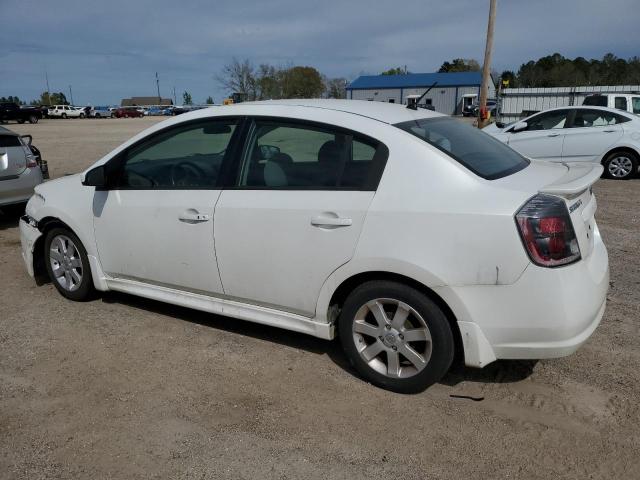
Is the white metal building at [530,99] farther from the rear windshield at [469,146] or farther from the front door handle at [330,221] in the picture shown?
the front door handle at [330,221]

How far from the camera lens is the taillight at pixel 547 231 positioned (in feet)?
8.73

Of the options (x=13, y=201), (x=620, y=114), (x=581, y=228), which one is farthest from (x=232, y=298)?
(x=620, y=114)

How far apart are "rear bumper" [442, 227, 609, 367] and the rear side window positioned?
284 inches

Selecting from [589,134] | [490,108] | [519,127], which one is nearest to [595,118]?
[589,134]

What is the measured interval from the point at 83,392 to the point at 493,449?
2.44 m

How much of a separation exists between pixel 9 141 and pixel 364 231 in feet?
22.5

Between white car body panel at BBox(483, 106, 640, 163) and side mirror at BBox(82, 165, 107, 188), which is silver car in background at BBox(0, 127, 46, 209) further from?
white car body panel at BBox(483, 106, 640, 163)

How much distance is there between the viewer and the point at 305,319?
3396 mm

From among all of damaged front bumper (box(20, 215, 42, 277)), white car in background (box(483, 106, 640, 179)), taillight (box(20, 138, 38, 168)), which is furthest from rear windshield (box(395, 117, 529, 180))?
white car in background (box(483, 106, 640, 179))

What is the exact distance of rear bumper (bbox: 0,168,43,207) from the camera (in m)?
7.41

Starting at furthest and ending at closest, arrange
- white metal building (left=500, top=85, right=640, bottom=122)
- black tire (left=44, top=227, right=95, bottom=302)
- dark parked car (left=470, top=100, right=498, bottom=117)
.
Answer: dark parked car (left=470, top=100, right=498, bottom=117), white metal building (left=500, top=85, right=640, bottom=122), black tire (left=44, top=227, right=95, bottom=302)

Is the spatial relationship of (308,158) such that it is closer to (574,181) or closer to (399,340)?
(399,340)

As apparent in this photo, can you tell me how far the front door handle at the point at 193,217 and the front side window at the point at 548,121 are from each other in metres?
9.65

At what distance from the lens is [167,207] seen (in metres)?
3.75
